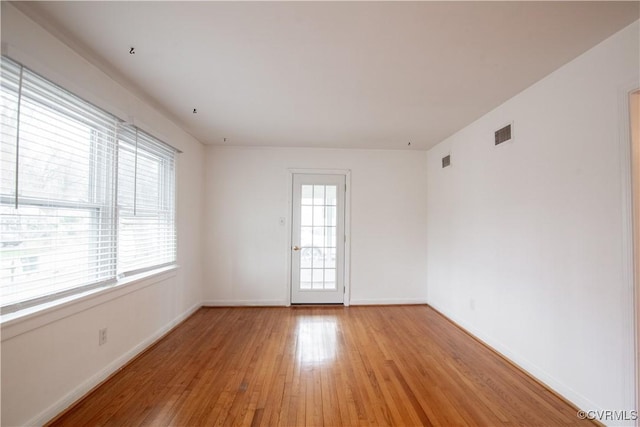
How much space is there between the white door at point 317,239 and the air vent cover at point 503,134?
2181 mm

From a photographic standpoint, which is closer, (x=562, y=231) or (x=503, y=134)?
(x=562, y=231)

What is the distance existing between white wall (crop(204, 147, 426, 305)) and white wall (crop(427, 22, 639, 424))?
1.22m

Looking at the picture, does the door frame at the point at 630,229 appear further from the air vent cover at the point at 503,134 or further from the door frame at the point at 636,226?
the air vent cover at the point at 503,134

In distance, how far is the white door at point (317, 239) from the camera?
14.1 feet

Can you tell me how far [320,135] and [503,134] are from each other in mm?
A: 2140

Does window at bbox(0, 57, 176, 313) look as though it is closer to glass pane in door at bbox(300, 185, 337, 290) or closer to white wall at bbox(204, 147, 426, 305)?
white wall at bbox(204, 147, 426, 305)

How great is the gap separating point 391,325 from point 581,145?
2.67 m

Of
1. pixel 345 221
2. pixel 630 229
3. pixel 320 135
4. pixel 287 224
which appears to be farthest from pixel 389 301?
pixel 630 229

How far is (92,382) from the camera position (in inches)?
80.7

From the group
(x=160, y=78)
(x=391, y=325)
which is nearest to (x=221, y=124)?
(x=160, y=78)

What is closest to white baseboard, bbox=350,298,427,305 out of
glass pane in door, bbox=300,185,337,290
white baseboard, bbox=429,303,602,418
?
glass pane in door, bbox=300,185,337,290

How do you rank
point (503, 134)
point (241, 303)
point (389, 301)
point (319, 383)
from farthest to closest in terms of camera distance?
point (389, 301) → point (241, 303) → point (503, 134) → point (319, 383)

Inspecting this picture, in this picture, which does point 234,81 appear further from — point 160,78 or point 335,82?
point 335,82

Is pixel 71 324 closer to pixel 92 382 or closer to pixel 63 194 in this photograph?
pixel 92 382
